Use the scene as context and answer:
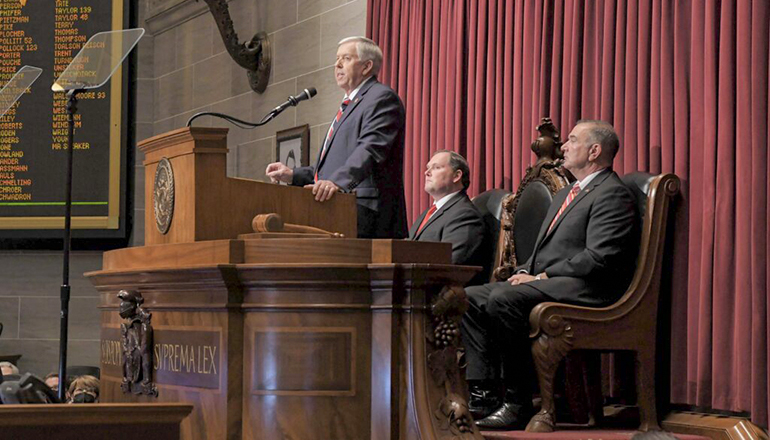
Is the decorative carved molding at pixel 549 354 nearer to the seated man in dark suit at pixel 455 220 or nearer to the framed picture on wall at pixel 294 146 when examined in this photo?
the seated man in dark suit at pixel 455 220

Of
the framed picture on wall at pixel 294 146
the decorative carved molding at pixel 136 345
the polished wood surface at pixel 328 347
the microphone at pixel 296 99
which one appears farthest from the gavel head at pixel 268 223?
the framed picture on wall at pixel 294 146

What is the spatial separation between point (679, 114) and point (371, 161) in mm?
1379

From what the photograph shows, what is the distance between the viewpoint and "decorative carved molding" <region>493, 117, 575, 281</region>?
552cm

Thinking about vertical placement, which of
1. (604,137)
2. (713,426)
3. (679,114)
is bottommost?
(713,426)

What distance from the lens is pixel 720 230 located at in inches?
188

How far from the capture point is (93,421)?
3293 mm

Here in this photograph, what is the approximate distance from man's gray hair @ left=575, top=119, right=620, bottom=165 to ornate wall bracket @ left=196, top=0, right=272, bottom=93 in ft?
14.5

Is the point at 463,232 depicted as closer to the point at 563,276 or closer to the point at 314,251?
the point at 563,276

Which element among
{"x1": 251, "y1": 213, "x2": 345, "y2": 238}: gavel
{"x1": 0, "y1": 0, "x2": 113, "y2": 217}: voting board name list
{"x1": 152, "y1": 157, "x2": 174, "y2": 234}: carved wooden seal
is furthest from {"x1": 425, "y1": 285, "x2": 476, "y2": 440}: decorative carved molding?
{"x1": 0, "y1": 0, "x2": 113, "y2": 217}: voting board name list

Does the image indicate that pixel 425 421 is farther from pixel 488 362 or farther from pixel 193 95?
pixel 193 95

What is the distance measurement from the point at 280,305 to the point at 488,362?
1.28m

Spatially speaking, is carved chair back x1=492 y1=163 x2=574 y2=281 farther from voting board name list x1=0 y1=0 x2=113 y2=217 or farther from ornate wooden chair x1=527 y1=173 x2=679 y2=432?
voting board name list x1=0 y1=0 x2=113 y2=217

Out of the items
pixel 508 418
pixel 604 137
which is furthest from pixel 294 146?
pixel 508 418

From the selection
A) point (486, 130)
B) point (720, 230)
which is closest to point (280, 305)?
point (720, 230)
